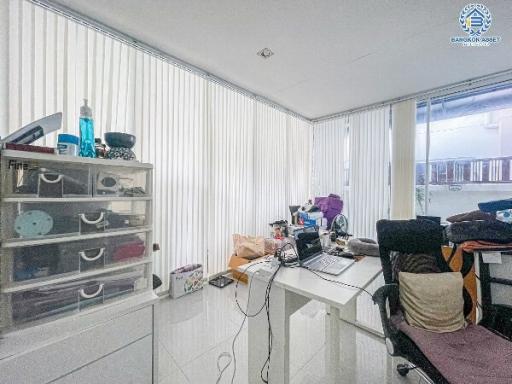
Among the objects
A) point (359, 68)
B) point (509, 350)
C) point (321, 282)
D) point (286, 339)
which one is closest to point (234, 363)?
point (286, 339)

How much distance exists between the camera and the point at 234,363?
5.37 ft

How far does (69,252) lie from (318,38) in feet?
8.65

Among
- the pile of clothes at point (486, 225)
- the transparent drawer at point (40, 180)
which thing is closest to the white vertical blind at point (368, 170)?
the pile of clothes at point (486, 225)

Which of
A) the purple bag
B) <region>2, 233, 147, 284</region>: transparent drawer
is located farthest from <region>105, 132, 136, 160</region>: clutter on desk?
the purple bag

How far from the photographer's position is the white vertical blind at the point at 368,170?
367 cm

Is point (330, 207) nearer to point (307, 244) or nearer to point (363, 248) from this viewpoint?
point (363, 248)

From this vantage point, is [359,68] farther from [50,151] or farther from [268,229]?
[50,151]

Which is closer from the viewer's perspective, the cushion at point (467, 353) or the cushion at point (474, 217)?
the cushion at point (467, 353)

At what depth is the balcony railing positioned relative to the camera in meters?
2.94

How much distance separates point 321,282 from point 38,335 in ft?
4.79

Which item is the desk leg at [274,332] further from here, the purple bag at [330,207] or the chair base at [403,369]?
the purple bag at [330,207]

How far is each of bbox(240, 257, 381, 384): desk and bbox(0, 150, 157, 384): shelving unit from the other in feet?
2.08

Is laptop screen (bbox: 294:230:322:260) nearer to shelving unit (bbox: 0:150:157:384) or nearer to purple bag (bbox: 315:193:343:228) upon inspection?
shelving unit (bbox: 0:150:157:384)

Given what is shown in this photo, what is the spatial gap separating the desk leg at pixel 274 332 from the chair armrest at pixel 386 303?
18.4 inches
